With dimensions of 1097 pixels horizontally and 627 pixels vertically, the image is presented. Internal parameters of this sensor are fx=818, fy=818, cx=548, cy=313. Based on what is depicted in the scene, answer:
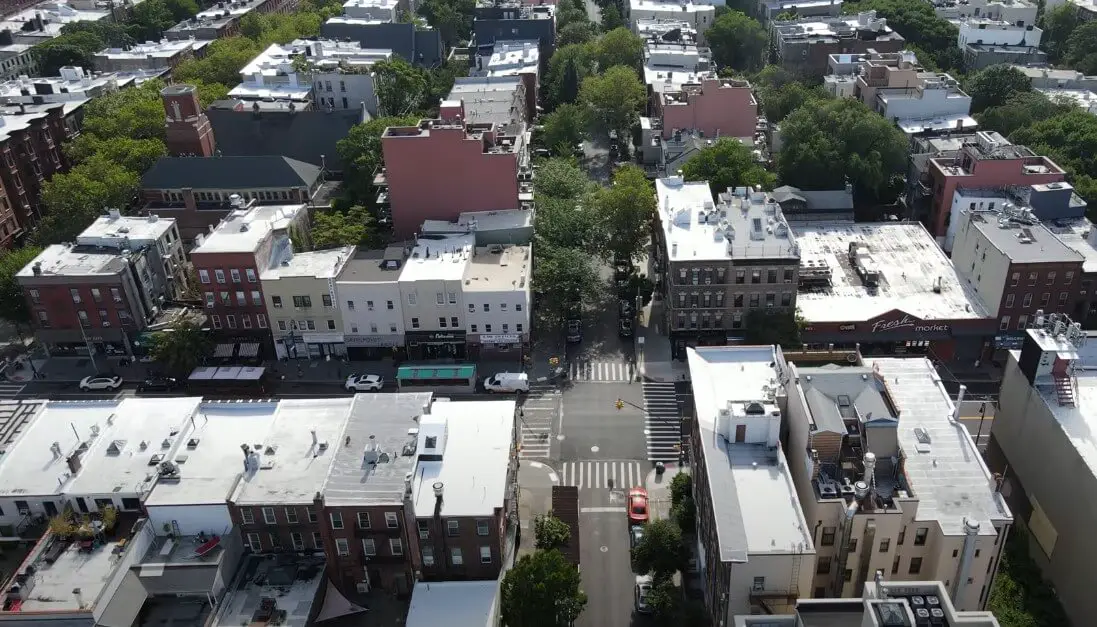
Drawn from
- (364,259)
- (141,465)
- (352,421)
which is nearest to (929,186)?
(364,259)

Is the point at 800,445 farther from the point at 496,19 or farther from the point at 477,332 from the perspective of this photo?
the point at 496,19

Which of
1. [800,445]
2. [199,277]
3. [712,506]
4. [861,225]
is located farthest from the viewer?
[861,225]

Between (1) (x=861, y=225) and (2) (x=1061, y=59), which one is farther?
(2) (x=1061, y=59)

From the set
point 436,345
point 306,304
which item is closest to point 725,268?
point 436,345

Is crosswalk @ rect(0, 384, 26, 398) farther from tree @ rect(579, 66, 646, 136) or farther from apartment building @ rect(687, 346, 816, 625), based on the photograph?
tree @ rect(579, 66, 646, 136)

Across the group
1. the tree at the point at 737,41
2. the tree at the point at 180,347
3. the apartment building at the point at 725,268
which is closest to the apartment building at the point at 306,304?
the tree at the point at 180,347

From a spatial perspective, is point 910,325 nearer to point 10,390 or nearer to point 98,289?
point 98,289
